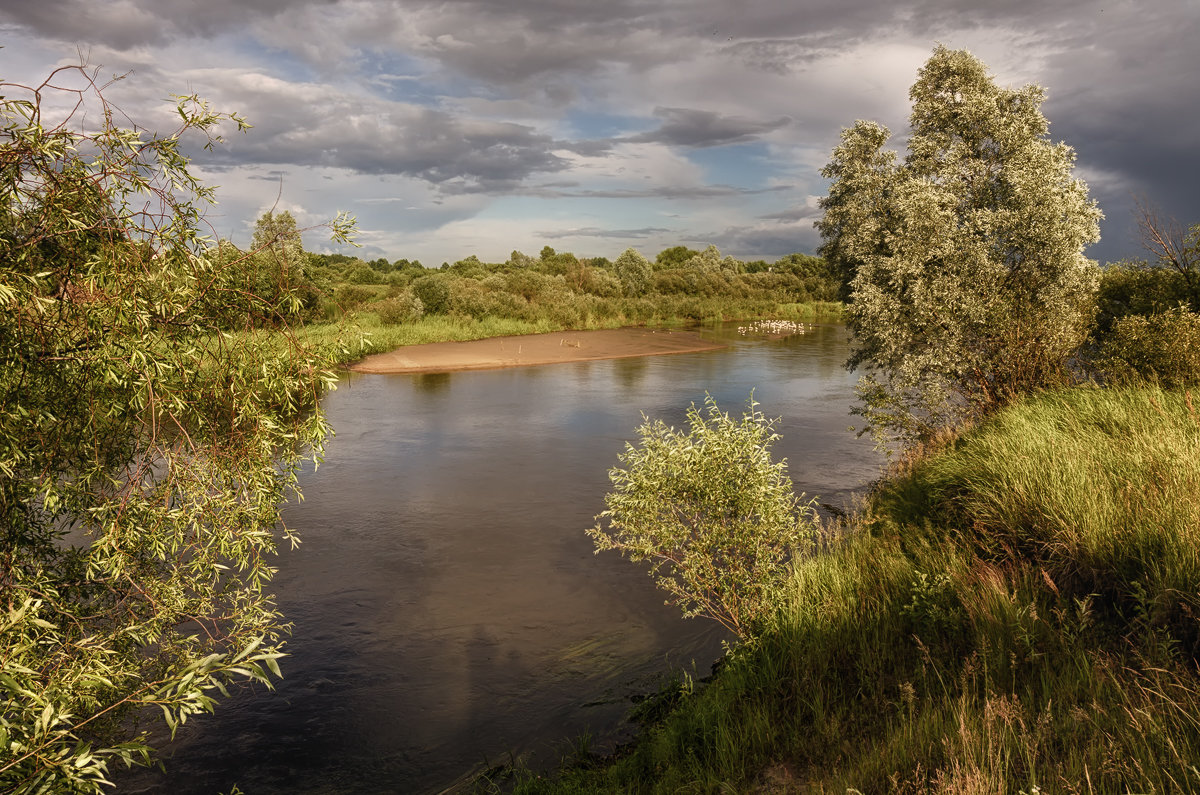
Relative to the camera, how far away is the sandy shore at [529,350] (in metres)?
50.2

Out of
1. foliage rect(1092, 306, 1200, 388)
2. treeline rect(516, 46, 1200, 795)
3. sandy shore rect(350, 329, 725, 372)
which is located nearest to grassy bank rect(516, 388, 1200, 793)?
treeline rect(516, 46, 1200, 795)

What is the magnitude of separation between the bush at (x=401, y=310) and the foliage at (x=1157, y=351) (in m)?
53.8

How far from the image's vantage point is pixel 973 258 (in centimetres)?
1822

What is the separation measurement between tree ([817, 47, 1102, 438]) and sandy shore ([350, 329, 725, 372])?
35177 millimetres

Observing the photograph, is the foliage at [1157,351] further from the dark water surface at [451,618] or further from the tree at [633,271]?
the tree at [633,271]

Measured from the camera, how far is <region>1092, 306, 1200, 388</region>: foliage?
1423 centimetres

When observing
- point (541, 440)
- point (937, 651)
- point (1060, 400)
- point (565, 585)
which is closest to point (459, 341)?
point (541, 440)

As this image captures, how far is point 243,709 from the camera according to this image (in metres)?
11.5

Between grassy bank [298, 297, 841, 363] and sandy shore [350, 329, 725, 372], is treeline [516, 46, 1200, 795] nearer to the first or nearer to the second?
grassy bank [298, 297, 841, 363]

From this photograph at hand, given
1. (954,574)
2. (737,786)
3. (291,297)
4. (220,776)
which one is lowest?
(220,776)

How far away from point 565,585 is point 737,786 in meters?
8.92

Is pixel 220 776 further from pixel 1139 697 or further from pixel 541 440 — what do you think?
pixel 541 440

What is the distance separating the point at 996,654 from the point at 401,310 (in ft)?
193

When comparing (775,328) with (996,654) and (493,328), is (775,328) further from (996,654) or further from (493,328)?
(996,654)
